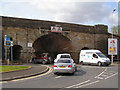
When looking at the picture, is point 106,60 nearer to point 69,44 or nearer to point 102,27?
point 69,44

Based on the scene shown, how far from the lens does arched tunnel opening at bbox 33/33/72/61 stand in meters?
31.4

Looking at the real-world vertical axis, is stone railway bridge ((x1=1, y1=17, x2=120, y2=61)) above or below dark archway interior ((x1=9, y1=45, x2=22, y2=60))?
above

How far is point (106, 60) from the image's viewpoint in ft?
66.7

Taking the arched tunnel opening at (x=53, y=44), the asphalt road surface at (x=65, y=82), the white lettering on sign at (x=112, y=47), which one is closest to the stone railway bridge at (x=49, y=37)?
the arched tunnel opening at (x=53, y=44)

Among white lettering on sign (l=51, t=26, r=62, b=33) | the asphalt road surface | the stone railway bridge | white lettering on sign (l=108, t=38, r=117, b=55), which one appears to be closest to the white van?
white lettering on sign (l=108, t=38, r=117, b=55)

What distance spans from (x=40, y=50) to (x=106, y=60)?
694 inches

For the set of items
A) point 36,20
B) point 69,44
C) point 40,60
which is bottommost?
point 40,60

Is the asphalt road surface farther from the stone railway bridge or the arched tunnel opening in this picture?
the arched tunnel opening

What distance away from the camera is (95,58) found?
21.6 meters

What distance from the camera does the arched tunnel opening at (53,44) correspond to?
3138 centimetres

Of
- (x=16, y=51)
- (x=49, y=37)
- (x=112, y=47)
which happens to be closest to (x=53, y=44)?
(x=49, y=37)

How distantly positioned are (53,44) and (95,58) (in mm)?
15252

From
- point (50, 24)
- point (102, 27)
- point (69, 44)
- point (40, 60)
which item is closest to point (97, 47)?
point (102, 27)

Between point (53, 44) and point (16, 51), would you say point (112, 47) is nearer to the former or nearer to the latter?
point (53, 44)
